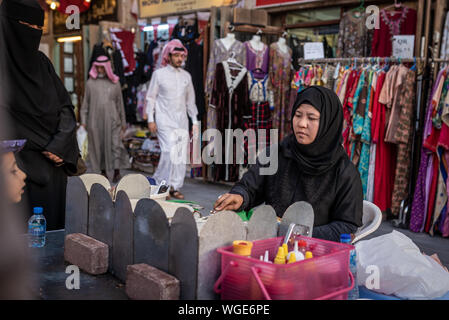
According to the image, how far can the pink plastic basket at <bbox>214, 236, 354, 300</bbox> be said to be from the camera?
104cm

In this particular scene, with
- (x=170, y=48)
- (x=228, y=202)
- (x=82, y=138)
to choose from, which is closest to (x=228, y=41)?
(x=170, y=48)

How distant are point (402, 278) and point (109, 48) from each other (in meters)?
6.36

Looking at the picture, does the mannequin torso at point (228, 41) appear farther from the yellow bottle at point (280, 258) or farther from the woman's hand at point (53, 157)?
the yellow bottle at point (280, 258)

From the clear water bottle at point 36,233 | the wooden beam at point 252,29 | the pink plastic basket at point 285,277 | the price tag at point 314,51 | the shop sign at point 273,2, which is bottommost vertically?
the clear water bottle at point 36,233

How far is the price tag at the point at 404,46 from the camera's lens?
176 inches

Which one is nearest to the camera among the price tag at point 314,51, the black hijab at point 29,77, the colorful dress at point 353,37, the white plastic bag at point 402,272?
the white plastic bag at point 402,272

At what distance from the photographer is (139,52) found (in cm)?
733

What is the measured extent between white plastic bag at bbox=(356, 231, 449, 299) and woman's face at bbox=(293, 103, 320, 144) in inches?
24.9

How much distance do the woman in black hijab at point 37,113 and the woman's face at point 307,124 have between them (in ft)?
4.34

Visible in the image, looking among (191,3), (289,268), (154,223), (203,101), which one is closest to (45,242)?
(154,223)

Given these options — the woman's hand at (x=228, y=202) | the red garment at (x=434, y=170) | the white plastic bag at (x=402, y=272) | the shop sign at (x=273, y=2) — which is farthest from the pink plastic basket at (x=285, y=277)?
the shop sign at (x=273, y=2)

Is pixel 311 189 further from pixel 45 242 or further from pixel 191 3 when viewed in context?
pixel 191 3

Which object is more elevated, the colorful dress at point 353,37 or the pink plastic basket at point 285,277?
the colorful dress at point 353,37

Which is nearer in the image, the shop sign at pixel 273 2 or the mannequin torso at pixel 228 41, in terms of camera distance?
the mannequin torso at pixel 228 41
